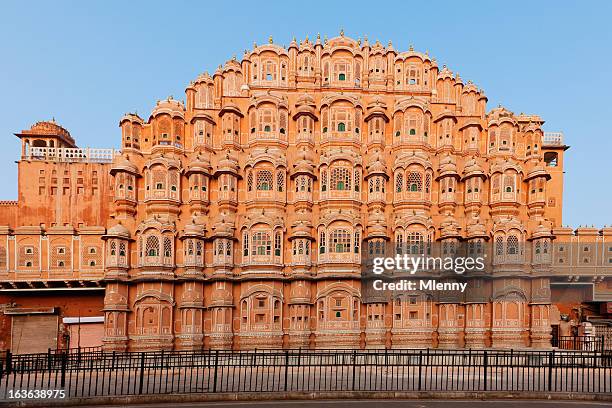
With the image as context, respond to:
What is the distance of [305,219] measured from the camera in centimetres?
Answer: 2700

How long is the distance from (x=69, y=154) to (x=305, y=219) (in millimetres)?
20007

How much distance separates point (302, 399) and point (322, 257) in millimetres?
13311

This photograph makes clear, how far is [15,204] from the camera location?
3053 centimetres

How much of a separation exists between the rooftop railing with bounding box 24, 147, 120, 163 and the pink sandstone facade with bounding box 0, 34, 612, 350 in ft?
8.82

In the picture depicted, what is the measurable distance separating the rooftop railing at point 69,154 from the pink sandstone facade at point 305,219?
8.82ft

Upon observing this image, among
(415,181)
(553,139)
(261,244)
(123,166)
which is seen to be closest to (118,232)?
(123,166)

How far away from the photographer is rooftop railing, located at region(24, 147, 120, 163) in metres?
31.2

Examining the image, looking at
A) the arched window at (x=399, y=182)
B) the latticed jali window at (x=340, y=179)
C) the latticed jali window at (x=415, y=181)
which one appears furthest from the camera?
the arched window at (x=399, y=182)

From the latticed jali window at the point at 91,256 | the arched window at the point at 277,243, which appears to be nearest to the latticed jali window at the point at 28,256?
the latticed jali window at the point at 91,256

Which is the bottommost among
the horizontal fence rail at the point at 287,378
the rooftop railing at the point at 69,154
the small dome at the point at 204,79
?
the horizontal fence rail at the point at 287,378

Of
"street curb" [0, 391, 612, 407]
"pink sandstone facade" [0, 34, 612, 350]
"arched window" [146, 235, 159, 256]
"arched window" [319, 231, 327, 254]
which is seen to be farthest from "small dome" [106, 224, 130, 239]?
"street curb" [0, 391, 612, 407]

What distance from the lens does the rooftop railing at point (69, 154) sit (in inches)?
1227

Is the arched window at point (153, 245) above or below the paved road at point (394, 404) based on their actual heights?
above

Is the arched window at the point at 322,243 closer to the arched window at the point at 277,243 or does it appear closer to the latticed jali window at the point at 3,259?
the arched window at the point at 277,243
